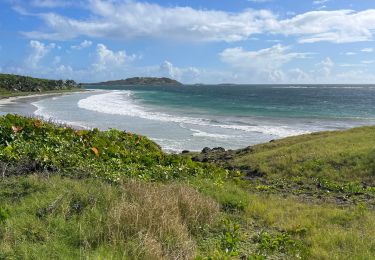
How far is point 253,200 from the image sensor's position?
862 cm

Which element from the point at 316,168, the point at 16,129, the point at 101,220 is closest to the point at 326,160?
the point at 316,168

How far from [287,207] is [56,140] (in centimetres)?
568

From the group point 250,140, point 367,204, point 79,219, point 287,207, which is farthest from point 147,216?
point 250,140

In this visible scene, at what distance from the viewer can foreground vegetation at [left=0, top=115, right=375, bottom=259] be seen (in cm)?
528

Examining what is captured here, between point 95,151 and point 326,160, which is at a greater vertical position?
point 95,151

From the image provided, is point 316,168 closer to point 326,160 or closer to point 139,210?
point 326,160

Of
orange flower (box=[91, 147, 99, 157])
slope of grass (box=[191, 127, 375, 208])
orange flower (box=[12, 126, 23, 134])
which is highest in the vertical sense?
orange flower (box=[12, 126, 23, 134])

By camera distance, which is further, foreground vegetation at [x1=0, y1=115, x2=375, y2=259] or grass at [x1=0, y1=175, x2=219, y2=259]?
foreground vegetation at [x1=0, y1=115, x2=375, y2=259]

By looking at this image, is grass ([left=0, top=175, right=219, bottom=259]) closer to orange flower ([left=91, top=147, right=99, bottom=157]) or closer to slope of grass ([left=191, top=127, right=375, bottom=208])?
orange flower ([left=91, top=147, right=99, bottom=157])

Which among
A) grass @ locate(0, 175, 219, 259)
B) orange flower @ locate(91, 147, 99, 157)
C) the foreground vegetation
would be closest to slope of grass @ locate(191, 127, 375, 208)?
the foreground vegetation

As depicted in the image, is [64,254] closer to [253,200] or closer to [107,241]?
[107,241]

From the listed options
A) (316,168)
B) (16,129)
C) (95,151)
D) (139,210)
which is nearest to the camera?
(139,210)

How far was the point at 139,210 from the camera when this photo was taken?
18.5 ft

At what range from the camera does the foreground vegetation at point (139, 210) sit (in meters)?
5.28
